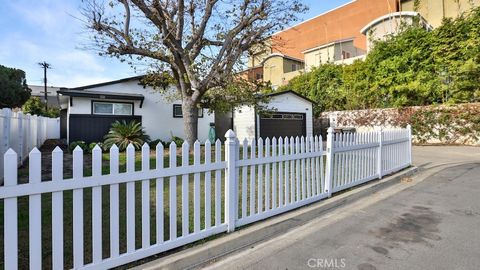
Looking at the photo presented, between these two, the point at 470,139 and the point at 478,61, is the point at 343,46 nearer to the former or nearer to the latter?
the point at 478,61

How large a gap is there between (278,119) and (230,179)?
576 inches

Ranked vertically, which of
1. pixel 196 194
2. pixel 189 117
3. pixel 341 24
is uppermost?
pixel 341 24

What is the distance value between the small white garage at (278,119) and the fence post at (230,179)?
40.4ft

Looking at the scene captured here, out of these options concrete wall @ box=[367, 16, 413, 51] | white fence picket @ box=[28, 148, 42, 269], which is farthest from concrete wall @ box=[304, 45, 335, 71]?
white fence picket @ box=[28, 148, 42, 269]

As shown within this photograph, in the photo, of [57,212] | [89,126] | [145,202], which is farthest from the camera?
[89,126]

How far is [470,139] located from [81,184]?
722 inches

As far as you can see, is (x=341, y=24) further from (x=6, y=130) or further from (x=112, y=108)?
Result: (x=6, y=130)

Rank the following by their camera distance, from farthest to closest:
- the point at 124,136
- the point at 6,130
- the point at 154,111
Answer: the point at 154,111, the point at 124,136, the point at 6,130

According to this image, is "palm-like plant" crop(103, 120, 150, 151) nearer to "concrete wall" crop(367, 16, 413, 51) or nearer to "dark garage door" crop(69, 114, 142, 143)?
"dark garage door" crop(69, 114, 142, 143)

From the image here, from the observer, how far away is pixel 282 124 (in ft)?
59.5

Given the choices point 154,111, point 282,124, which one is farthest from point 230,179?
point 282,124

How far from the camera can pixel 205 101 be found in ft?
39.1

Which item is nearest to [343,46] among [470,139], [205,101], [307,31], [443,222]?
[307,31]

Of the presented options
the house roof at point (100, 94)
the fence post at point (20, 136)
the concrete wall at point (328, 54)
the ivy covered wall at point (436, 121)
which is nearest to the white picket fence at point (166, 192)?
the fence post at point (20, 136)
